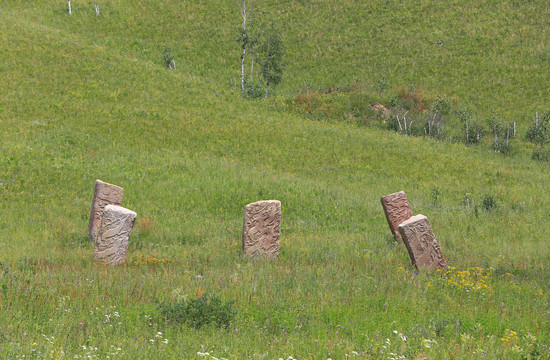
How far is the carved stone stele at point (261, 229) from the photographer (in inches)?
489

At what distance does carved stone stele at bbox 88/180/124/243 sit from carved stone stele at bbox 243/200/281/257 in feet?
14.6

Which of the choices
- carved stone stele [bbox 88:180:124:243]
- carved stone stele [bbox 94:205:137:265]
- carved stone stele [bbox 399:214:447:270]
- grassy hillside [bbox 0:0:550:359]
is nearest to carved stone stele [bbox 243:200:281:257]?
grassy hillside [bbox 0:0:550:359]

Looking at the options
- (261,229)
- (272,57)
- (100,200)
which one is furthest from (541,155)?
(100,200)

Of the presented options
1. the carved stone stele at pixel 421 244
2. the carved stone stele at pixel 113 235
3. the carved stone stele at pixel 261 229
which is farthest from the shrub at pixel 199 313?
the carved stone stele at pixel 421 244

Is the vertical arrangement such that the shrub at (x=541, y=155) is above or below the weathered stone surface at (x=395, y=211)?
above

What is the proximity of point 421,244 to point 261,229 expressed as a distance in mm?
4034

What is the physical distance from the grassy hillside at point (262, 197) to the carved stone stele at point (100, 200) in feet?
1.28

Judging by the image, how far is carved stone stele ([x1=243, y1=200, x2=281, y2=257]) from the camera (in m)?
12.4

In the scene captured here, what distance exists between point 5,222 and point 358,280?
37.7ft

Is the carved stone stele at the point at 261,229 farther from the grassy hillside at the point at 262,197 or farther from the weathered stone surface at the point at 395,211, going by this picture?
the weathered stone surface at the point at 395,211

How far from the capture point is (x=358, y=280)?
9.50 m

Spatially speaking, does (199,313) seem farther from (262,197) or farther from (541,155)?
(541,155)

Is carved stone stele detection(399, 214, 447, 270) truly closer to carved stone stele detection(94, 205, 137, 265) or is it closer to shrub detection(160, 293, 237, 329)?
shrub detection(160, 293, 237, 329)

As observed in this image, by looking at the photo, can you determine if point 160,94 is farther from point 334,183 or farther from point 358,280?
point 358,280
